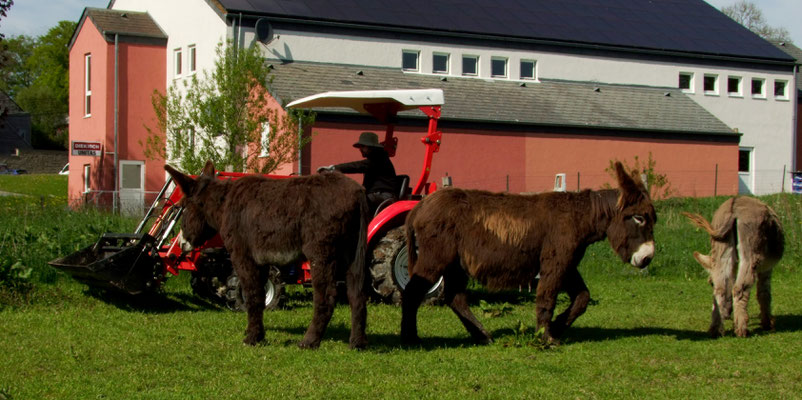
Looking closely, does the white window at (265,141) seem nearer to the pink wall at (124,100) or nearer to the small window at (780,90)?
the pink wall at (124,100)

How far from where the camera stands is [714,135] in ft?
107

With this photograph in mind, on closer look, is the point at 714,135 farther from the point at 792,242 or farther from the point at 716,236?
the point at 716,236

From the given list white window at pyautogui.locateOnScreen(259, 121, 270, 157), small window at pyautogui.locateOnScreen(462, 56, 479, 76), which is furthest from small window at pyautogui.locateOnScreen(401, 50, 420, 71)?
white window at pyautogui.locateOnScreen(259, 121, 270, 157)

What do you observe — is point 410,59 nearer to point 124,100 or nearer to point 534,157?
point 534,157

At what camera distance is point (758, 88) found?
129 ft

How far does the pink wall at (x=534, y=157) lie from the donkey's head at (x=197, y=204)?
17361 mm

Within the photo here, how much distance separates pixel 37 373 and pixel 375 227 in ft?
A: 14.9

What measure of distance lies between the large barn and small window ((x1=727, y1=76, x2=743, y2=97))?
3.0 inches

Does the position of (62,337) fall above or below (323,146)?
below

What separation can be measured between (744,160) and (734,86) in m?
3.30

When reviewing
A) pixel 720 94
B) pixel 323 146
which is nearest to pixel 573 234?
pixel 323 146

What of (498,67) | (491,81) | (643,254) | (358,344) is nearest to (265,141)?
(491,81)

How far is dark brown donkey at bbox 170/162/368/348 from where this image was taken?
8.14 m

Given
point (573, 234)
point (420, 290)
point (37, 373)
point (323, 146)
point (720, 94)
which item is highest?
point (720, 94)
